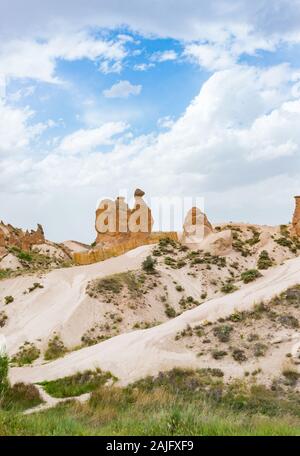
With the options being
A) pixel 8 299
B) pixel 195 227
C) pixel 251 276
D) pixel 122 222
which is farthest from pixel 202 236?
pixel 8 299

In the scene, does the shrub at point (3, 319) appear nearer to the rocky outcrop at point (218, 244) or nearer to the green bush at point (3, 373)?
the rocky outcrop at point (218, 244)

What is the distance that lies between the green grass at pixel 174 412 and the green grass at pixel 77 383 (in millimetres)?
735

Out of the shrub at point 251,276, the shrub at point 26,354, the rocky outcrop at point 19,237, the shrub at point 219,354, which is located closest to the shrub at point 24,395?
the shrub at point 219,354

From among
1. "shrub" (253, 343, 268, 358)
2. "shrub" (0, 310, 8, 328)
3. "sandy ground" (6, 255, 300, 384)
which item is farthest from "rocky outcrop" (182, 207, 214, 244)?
"shrub" (253, 343, 268, 358)

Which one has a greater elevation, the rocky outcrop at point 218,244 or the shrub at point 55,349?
the rocky outcrop at point 218,244

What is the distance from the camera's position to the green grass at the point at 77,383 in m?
17.9

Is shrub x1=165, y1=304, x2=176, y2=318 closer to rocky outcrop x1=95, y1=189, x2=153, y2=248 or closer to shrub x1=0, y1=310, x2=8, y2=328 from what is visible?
shrub x1=0, y1=310, x2=8, y2=328

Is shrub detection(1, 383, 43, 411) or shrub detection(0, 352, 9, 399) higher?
shrub detection(0, 352, 9, 399)

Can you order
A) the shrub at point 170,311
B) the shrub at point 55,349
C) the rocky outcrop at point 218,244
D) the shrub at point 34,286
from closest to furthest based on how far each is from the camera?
the shrub at point 55,349 < the shrub at point 170,311 < the shrub at point 34,286 < the rocky outcrop at point 218,244

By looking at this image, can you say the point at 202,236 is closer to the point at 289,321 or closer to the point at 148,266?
the point at 148,266

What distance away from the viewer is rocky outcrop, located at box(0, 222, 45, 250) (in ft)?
197

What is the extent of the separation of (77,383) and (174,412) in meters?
11.4

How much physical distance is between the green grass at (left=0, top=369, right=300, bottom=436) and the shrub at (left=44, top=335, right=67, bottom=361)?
10.5m

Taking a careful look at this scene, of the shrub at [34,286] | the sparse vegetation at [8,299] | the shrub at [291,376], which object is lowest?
the shrub at [291,376]
